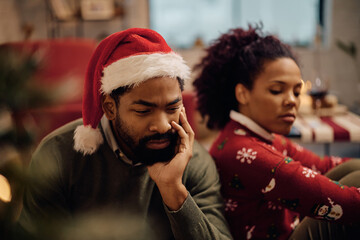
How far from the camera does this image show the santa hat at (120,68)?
2.76 feet

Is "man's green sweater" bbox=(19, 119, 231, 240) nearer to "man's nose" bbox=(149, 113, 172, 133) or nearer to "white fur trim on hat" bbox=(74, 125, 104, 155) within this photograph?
"white fur trim on hat" bbox=(74, 125, 104, 155)

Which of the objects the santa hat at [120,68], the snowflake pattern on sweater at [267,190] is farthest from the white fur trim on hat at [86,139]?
the snowflake pattern on sweater at [267,190]

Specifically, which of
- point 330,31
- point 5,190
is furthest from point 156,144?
point 330,31

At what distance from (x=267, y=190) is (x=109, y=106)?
20.3 inches

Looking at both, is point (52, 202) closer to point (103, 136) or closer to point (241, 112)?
point (103, 136)

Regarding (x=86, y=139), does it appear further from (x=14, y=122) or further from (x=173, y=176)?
(x=14, y=122)

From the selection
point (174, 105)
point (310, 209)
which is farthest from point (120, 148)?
point (310, 209)

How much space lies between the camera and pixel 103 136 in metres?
0.99

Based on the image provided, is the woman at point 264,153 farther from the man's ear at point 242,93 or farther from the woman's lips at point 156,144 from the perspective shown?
the woman's lips at point 156,144

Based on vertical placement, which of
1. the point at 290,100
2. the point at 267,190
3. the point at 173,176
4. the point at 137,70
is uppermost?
the point at 137,70

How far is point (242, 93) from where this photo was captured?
3.59ft

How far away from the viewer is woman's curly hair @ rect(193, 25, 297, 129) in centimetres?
108

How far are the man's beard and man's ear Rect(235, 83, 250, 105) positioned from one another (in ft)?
1.01

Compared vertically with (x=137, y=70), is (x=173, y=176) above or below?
below
